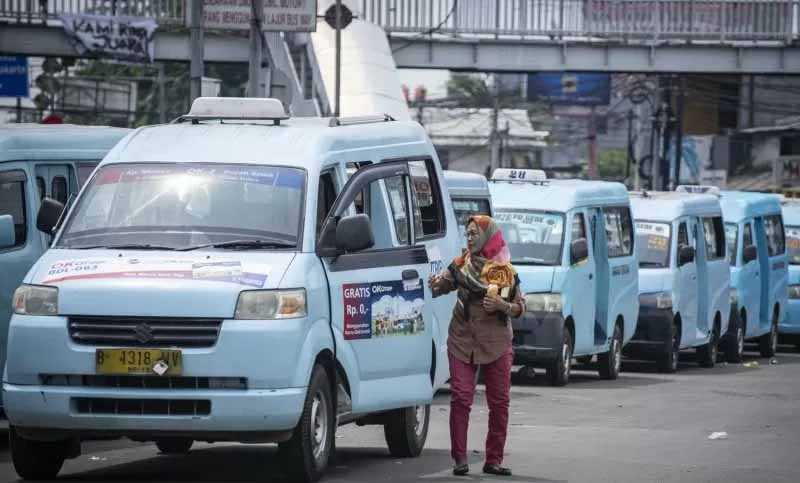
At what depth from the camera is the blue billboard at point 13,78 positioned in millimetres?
44344

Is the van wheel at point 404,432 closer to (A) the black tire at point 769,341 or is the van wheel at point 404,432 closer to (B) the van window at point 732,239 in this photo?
(B) the van window at point 732,239

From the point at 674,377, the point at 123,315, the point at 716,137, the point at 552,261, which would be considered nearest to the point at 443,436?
the point at 123,315

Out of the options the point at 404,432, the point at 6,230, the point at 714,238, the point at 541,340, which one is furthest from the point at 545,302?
the point at 6,230

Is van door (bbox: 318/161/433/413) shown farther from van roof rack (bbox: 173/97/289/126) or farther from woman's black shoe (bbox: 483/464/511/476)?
van roof rack (bbox: 173/97/289/126)

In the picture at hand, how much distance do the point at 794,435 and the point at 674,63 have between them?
3021 cm

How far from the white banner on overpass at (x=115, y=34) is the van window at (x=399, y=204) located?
29102 millimetres

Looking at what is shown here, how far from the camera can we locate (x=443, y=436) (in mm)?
14141

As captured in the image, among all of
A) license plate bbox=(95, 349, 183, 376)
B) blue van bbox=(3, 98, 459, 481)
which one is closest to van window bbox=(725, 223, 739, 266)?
blue van bbox=(3, 98, 459, 481)

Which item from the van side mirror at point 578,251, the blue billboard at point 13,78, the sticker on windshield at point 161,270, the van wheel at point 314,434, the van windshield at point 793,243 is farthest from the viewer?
the blue billboard at point 13,78

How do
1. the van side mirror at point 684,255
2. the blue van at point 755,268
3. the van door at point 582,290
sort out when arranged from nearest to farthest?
the van door at point 582,290
the van side mirror at point 684,255
the blue van at point 755,268

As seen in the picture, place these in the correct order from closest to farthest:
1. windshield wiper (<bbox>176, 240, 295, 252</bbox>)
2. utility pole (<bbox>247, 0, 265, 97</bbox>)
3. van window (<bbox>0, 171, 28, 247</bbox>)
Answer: windshield wiper (<bbox>176, 240, 295, 252</bbox>), van window (<bbox>0, 171, 28, 247</bbox>), utility pole (<bbox>247, 0, 265, 97</bbox>)

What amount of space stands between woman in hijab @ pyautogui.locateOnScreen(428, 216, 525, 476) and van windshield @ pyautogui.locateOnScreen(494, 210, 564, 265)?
9.11 metres

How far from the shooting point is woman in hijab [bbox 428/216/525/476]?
1087 centimetres

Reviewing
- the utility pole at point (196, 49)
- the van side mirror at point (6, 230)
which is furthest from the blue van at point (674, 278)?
the van side mirror at point (6, 230)
